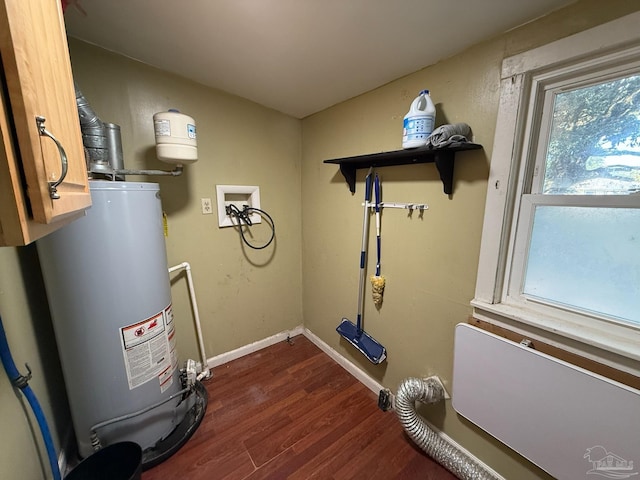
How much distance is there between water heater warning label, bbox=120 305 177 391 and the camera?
1134 millimetres

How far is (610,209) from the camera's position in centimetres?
88

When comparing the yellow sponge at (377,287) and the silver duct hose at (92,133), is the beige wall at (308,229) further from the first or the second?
the silver duct hose at (92,133)

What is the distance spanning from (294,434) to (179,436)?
0.63 meters

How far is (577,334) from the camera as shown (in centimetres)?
89

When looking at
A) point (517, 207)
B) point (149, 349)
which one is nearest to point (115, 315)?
point (149, 349)

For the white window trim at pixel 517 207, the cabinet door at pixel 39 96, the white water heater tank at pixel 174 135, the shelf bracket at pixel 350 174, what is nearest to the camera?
the cabinet door at pixel 39 96

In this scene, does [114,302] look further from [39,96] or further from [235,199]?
[235,199]

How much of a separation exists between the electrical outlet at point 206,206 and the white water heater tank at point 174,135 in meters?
0.41

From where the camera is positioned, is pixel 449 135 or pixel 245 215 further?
pixel 245 215

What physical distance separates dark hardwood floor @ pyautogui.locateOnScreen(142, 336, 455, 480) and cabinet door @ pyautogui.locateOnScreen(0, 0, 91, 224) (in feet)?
4.67

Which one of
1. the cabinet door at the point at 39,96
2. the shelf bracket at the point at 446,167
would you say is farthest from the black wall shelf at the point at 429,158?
the cabinet door at the point at 39,96

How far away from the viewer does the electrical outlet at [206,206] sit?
5.61ft

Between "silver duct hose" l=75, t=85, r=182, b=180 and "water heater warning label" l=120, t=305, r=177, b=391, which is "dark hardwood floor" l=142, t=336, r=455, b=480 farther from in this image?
"silver duct hose" l=75, t=85, r=182, b=180

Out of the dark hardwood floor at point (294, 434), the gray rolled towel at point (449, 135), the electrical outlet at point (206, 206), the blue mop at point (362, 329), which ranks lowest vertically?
the dark hardwood floor at point (294, 434)
